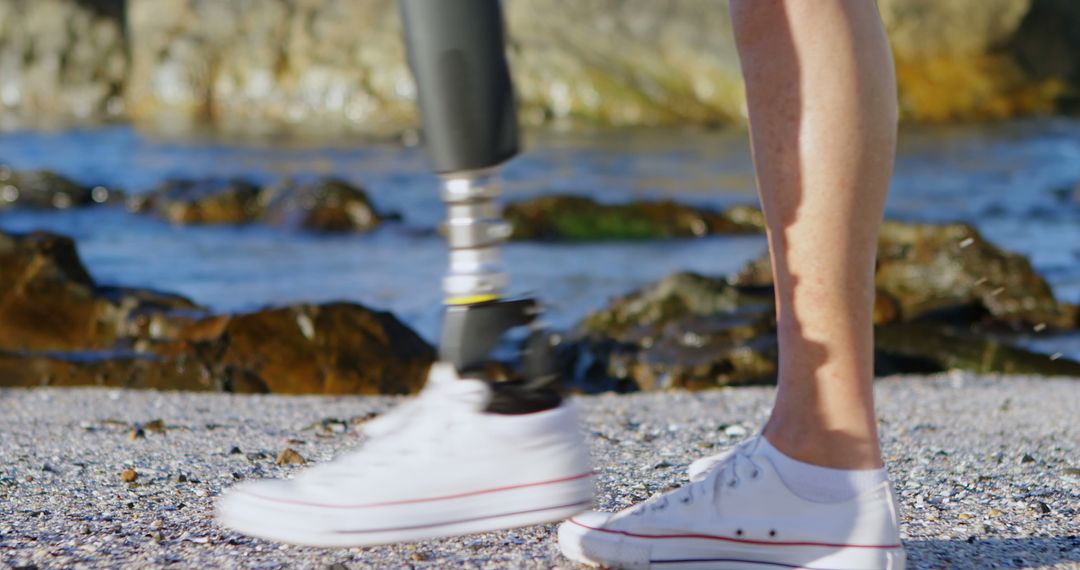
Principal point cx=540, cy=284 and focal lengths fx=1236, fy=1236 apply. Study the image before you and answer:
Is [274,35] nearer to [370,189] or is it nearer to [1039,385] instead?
[370,189]

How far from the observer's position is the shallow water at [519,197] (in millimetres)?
7738

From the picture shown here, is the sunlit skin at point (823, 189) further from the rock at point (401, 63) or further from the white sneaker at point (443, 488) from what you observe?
the rock at point (401, 63)

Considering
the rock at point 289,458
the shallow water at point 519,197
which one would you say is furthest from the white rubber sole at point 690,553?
the shallow water at point 519,197

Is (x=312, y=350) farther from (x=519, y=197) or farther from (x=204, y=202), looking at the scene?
(x=519, y=197)

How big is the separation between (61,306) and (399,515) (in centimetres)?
437

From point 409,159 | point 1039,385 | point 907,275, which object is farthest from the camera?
point 409,159

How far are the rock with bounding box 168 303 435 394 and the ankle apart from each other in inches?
129

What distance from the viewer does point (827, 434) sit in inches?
65.2

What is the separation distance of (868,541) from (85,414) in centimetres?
267

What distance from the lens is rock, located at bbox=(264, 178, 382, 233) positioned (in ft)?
35.6

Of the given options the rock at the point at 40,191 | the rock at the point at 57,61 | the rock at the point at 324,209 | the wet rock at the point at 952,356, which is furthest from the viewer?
the rock at the point at 57,61

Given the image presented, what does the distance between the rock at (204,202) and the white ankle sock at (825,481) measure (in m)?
10.2

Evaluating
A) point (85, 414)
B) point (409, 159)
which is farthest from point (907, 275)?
point (409, 159)

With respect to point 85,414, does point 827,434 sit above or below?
above
